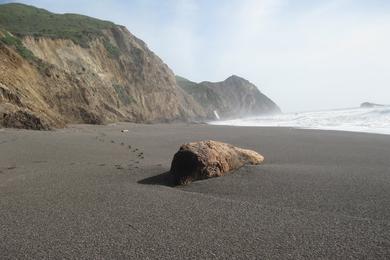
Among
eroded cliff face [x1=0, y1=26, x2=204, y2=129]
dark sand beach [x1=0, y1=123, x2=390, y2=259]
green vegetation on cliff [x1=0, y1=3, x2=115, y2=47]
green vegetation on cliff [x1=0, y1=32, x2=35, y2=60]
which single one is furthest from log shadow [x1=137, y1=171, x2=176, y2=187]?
green vegetation on cliff [x1=0, y1=3, x2=115, y2=47]

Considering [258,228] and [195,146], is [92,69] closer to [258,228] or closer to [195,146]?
[195,146]

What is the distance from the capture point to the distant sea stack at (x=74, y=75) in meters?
12.6

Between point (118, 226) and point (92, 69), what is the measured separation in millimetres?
21263

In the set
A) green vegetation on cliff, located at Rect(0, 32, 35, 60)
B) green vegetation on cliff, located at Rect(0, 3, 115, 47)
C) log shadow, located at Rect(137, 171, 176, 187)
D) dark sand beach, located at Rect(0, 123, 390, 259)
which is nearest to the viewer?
dark sand beach, located at Rect(0, 123, 390, 259)

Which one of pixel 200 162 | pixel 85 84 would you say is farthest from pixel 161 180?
pixel 85 84

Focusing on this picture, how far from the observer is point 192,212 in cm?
342

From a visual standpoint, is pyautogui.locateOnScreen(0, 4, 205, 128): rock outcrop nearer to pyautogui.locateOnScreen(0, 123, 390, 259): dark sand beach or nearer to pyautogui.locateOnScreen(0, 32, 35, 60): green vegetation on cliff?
pyautogui.locateOnScreen(0, 32, 35, 60): green vegetation on cliff

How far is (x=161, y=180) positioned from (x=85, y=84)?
15368 mm

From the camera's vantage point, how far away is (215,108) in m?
57.2

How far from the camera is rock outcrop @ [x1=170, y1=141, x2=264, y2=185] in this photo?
15.7ft

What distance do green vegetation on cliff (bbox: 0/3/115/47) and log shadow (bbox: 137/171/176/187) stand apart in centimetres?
1780

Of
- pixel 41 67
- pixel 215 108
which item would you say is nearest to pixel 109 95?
pixel 41 67

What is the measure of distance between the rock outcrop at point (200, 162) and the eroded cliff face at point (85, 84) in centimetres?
781

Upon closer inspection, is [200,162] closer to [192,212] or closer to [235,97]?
[192,212]
